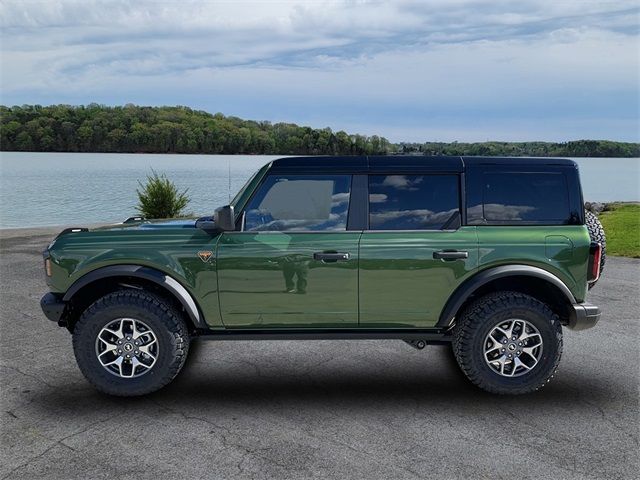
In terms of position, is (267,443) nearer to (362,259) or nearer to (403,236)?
(362,259)

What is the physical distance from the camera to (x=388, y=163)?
5254mm

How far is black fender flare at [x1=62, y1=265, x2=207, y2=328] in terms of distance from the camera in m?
5.04

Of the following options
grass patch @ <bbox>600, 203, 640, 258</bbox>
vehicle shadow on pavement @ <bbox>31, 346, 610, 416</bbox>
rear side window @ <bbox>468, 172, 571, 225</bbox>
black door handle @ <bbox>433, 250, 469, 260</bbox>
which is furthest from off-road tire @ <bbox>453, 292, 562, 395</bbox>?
grass patch @ <bbox>600, 203, 640, 258</bbox>

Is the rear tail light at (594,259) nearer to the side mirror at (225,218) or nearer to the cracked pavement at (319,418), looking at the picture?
the cracked pavement at (319,418)

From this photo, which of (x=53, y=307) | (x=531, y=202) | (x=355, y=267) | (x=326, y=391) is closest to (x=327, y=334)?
(x=326, y=391)

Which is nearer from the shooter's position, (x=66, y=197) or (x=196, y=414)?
(x=196, y=414)

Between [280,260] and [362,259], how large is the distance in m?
0.65

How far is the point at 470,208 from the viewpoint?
17.0 feet

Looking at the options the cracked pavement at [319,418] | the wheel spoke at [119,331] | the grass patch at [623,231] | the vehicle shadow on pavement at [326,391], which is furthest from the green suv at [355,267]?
the grass patch at [623,231]

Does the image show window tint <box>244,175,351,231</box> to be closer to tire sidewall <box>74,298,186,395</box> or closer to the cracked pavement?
tire sidewall <box>74,298,186,395</box>

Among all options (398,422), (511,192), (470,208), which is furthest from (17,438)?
(511,192)

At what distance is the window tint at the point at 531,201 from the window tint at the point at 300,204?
1185 millimetres

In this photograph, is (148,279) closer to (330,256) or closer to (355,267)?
(330,256)

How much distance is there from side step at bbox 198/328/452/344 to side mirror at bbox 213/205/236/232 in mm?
904
